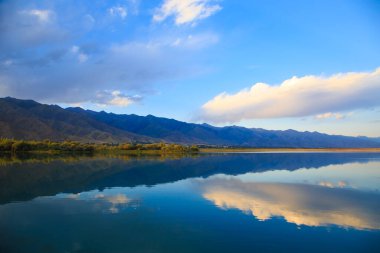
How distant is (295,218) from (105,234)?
10.6 metres

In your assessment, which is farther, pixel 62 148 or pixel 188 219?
pixel 62 148

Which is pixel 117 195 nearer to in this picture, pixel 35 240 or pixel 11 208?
pixel 11 208

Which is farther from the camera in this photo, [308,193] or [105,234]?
[308,193]

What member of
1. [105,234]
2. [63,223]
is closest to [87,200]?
[63,223]

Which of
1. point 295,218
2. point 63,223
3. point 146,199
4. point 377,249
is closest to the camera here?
point 377,249

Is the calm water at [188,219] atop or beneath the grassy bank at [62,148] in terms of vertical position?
beneath

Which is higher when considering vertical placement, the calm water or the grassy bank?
the grassy bank

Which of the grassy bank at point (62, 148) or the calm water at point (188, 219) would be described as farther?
the grassy bank at point (62, 148)

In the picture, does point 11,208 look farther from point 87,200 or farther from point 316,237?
point 316,237

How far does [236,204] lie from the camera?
78.2ft

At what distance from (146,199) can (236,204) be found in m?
6.66

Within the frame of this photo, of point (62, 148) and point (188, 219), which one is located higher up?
point (62, 148)

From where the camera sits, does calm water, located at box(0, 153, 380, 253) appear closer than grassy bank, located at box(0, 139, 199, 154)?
Yes

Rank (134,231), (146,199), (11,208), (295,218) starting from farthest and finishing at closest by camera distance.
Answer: (146,199) < (11,208) < (295,218) < (134,231)
